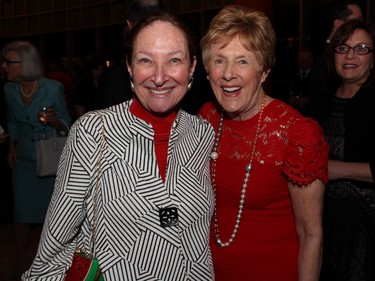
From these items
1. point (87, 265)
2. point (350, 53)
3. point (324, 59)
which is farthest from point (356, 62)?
point (87, 265)

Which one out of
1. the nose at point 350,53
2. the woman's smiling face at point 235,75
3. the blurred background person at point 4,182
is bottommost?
the blurred background person at point 4,182

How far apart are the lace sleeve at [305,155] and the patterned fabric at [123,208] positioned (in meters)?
0.39

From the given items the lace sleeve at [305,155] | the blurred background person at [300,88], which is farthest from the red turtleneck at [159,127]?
the blurred background person at [300,88]

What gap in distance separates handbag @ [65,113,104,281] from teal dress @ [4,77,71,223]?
2.47m

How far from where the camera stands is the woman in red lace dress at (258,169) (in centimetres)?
215

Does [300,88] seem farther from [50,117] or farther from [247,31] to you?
[247,31]

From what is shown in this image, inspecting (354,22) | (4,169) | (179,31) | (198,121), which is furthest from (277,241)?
(4,169)

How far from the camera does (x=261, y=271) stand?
7.54 feet

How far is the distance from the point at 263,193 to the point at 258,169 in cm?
10

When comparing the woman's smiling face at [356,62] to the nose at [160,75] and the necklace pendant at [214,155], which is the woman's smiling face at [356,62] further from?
the nose at [160,75]

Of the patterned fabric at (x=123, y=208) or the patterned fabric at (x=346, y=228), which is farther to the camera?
the patterned fabric at (x=346, y=228)

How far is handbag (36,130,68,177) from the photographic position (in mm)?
4113

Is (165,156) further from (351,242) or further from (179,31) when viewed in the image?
(351,242)

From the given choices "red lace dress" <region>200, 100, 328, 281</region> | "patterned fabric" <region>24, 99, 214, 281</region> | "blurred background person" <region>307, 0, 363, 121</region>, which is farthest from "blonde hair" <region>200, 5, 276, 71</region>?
"blurred background person" <region>307, 0, 363, 121</region>
